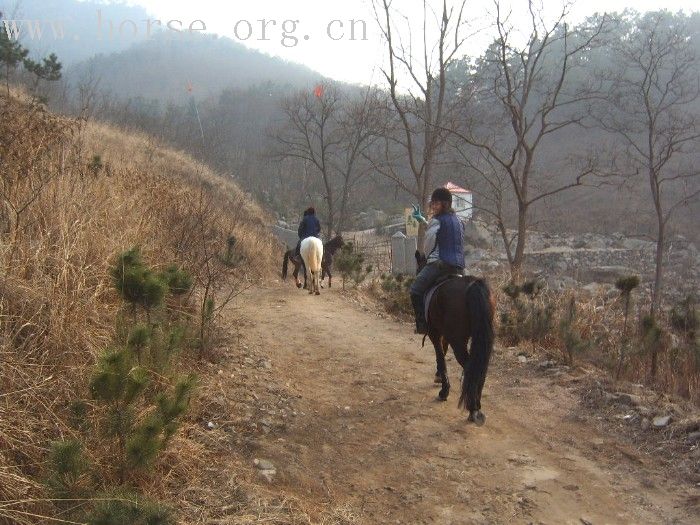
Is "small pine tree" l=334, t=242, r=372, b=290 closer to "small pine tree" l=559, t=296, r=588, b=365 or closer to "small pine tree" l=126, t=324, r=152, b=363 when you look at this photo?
"small pine tree" l=559, t=296, r=588, b=365

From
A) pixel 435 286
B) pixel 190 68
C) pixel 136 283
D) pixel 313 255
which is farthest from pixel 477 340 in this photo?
pixel 190 68

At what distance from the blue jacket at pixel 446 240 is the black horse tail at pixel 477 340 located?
616 mm

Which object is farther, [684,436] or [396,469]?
[684,436]

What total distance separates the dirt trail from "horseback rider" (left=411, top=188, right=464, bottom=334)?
1.28 meters

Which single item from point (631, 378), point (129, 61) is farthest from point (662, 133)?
point (129, 61)

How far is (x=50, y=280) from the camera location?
4.23m

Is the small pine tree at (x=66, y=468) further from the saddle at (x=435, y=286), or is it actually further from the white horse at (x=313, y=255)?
the white horse at (x=313, y=255)

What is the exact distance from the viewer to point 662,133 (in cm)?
1805

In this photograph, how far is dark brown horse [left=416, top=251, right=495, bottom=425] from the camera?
504 centimetres

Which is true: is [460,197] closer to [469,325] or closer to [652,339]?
[652,339]

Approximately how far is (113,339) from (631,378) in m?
5.69

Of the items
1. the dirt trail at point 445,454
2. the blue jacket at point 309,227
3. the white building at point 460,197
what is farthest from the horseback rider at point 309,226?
the dirt trail at point 445,454

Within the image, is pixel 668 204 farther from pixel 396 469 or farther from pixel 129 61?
pixel 129 61

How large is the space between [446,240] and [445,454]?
7.01ft
